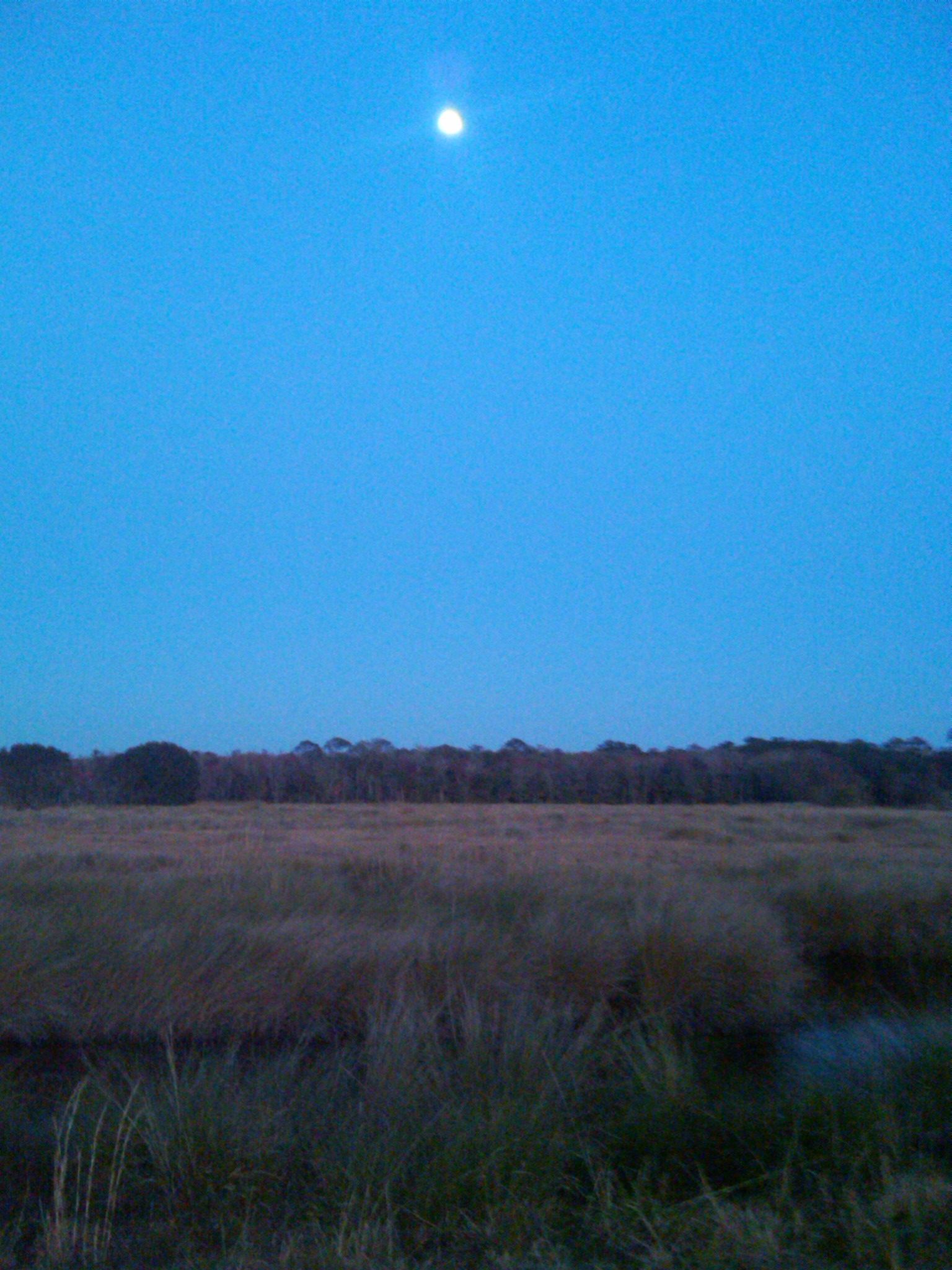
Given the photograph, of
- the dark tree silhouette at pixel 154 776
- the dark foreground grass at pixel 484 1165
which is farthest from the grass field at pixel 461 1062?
the dark tree silhouette at pixel 154 776

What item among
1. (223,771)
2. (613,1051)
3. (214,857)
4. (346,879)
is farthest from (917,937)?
(223,771)

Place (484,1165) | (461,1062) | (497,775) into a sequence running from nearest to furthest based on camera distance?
(484,1165) < (461,1062) < (497,775)

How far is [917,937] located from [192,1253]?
9265 millimetres

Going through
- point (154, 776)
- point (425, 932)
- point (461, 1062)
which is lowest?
point (461, 1062)

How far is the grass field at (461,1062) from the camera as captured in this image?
435cm

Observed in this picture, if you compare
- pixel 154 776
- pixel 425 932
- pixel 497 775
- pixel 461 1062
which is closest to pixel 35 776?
pixel 154 776

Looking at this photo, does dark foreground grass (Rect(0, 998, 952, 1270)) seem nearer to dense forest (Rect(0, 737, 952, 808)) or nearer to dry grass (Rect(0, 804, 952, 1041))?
dry grass (Rect(0, 804, 952, 1041))

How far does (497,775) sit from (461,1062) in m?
43.6

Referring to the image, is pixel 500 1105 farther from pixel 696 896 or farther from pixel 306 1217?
pixel 696 896

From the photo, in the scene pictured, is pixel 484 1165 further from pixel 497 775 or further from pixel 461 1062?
pixel 497 775

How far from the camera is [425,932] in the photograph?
9.72 metres

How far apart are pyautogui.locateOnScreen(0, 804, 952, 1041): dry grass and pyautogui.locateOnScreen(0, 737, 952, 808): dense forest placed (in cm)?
2505

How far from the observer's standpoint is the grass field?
4348mm

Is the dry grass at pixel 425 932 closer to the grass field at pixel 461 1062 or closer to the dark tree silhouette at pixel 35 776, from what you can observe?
the grass field at pixel 461 1062
